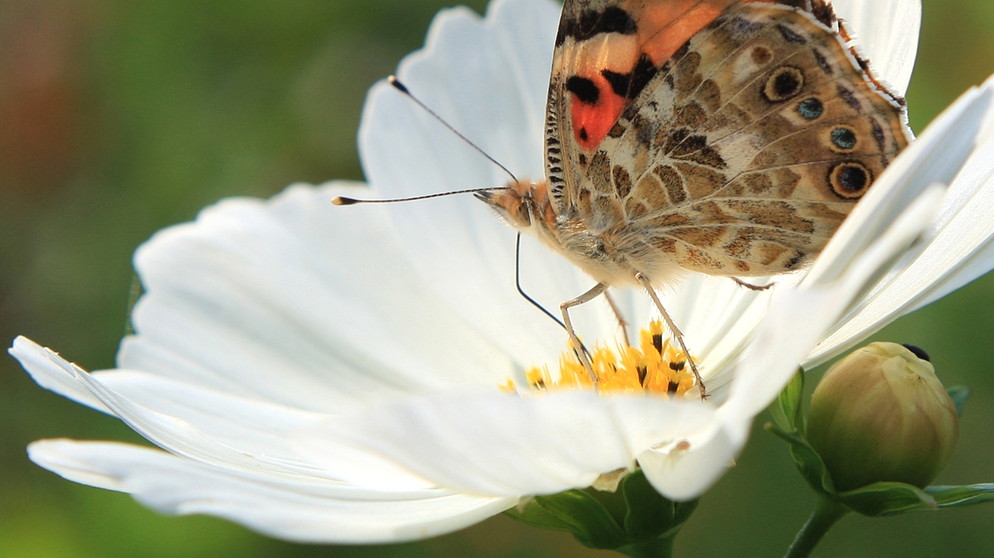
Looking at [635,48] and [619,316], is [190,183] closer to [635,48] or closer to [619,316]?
[619,316]

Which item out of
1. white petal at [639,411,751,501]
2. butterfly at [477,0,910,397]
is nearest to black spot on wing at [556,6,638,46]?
butterfly at [477,0,910,397]

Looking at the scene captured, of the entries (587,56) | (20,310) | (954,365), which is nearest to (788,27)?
(587,56)

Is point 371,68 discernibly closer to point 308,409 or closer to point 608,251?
point 308,409

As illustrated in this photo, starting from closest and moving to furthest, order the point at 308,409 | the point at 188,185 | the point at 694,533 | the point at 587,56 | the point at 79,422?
the point at 587,56 < the point at 308,409 < the point at 79,422 < the point at 694,533 < the point at 188,185

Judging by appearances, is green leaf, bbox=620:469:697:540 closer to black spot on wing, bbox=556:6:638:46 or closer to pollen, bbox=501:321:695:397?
pollen, bbox=501:321:695:397

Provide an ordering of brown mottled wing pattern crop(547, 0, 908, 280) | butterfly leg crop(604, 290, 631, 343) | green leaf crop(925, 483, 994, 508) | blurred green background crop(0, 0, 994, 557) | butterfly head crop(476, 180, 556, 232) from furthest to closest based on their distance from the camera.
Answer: blurred green background crop(0, 0, 994, 557) < butterfly leg crop(604, 290, 631, 343) < butterfly head crop(476, 180, 556, 232) < brown mottled wing pattern crop(547, 0, 908, 280) < green leaf crop(925, 483, 994, 508)

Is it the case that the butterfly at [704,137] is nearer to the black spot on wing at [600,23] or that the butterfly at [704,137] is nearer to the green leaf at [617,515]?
the black spot on wing at [600,23]

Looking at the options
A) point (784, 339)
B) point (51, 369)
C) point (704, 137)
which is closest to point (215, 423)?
point (51, 369)
